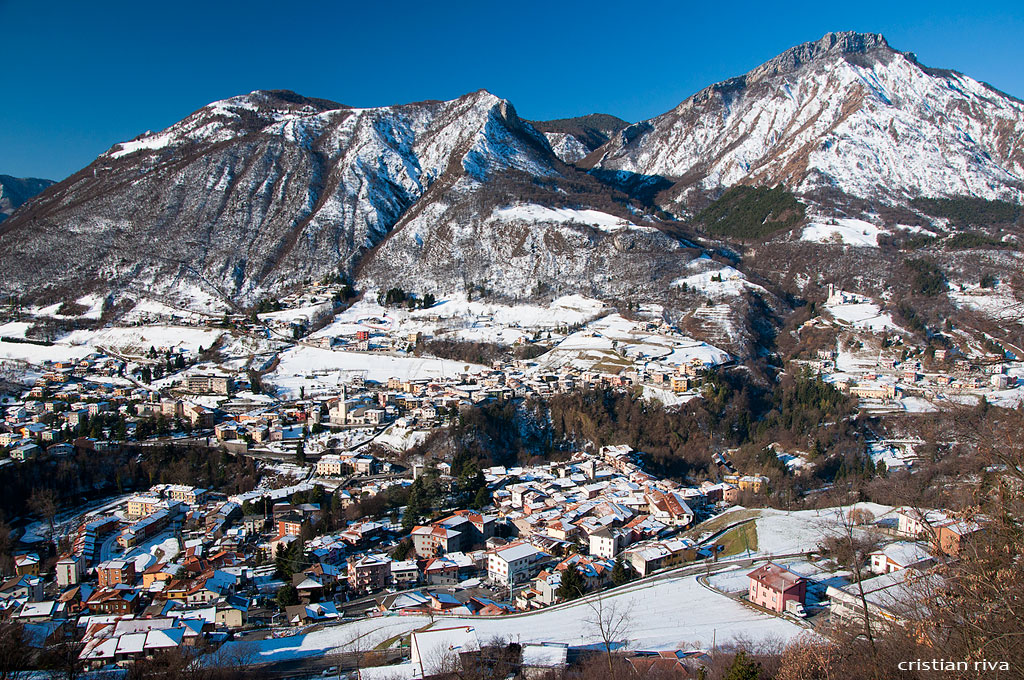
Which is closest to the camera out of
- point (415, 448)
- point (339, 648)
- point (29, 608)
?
point (339, 648)

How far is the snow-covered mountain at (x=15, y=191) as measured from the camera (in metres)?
119

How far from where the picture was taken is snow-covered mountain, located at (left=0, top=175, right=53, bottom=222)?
389 ft

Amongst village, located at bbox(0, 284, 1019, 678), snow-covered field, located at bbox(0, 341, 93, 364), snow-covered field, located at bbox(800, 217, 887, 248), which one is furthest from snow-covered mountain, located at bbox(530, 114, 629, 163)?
snow-covered field, located at bbox(0, 341, 93, 364)

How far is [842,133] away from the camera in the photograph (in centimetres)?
8306

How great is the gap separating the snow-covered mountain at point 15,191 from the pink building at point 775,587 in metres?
133

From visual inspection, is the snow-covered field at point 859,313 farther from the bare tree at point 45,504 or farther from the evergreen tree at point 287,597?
the bare tree at point 45,504

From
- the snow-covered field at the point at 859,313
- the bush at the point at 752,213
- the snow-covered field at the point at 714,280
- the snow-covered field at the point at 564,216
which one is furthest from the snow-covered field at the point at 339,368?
the bush at the point at 752,213

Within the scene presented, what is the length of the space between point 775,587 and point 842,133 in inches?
3148

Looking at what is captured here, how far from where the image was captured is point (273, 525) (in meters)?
24.2

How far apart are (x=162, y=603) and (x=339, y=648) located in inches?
240

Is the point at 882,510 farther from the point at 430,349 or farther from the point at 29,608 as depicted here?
the point at 430,349

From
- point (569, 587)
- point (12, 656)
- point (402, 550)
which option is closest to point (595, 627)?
point (569, 587)

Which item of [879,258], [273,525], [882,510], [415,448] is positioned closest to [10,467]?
[273,525]

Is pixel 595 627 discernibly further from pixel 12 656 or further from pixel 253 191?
pixel 253 191
